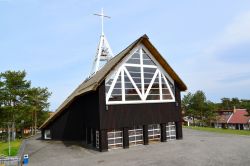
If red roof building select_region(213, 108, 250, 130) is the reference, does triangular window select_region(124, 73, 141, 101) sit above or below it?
above

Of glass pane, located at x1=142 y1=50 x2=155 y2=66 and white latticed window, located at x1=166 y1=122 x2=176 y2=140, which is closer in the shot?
glass pane, located at x1=142 y1=50 x2=155 y2=66

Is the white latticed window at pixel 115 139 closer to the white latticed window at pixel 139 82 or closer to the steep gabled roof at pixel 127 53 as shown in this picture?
the white latticed window at pixel 139 82

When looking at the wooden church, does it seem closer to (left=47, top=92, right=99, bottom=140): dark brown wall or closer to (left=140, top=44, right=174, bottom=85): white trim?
(left=140, top=44, right=174, bottom=85): white trim

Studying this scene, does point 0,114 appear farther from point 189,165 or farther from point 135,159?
point 189,165

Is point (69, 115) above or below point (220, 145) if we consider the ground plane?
above

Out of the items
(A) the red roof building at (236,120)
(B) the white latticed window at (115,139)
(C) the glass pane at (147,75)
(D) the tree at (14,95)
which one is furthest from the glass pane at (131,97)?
(A) the red roof building at (236,120)

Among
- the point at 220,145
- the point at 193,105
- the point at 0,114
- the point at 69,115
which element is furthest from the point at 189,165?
the point at 193,105

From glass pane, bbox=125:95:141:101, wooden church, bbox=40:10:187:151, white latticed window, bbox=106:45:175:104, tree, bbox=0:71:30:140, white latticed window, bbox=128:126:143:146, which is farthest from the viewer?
tree, bbox=0:71:30:140

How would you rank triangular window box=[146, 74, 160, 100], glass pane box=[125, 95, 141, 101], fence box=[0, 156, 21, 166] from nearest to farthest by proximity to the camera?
fence box=[0, 156, 21, 166] → glass pane box=[125, 95, 141, 101] → triangular window box=[146, 74, 160, 100]

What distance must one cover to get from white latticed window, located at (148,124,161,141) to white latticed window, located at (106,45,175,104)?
257cm

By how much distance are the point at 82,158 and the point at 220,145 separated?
11812 millimetres

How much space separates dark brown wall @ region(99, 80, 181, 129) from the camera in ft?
69.1

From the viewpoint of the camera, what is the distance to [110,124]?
21188 millimetres

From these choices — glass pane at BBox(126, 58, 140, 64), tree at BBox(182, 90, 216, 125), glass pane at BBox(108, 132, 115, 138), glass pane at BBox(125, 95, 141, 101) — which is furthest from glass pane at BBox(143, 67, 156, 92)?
tree at BBox(182, 90, 216, 125)
